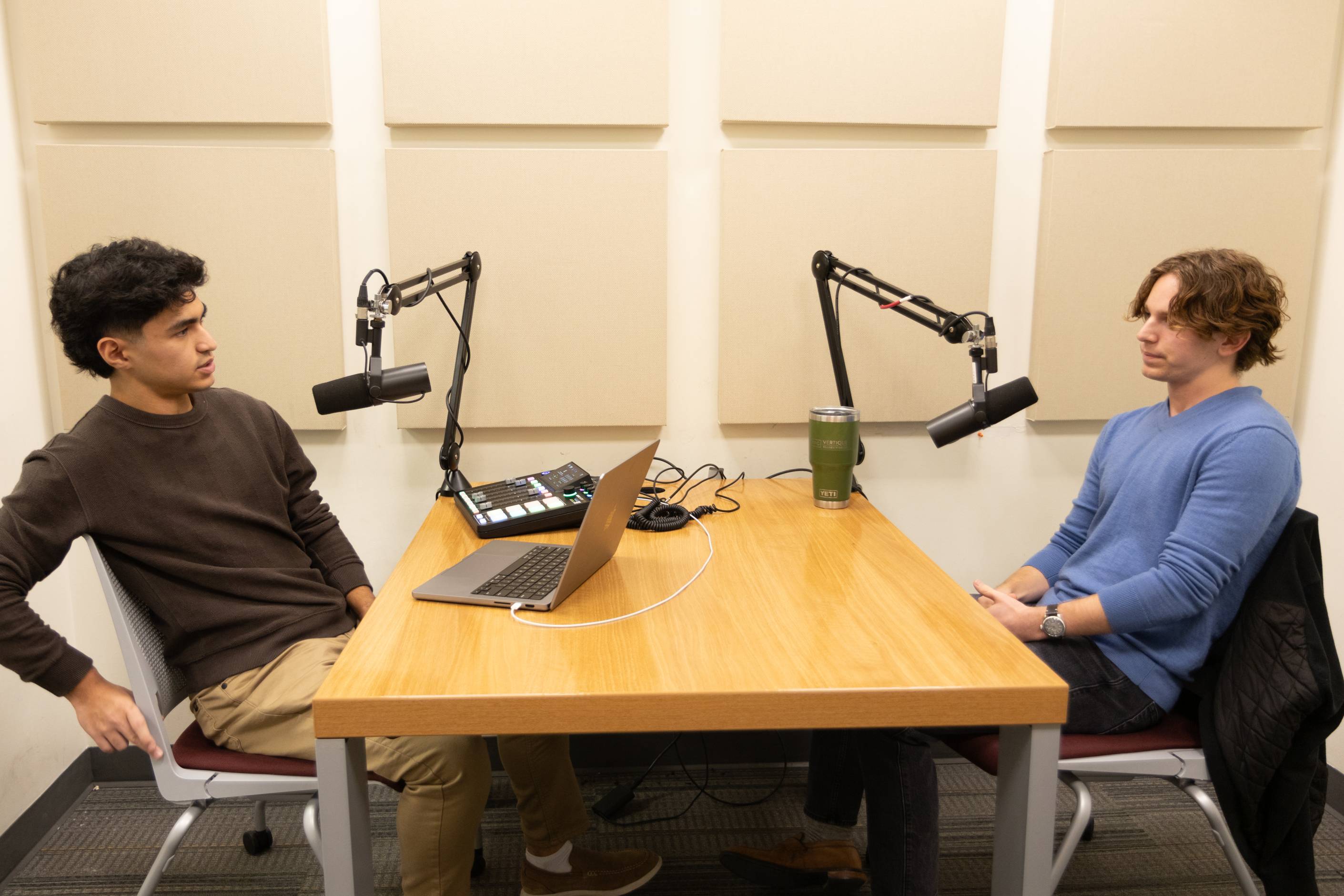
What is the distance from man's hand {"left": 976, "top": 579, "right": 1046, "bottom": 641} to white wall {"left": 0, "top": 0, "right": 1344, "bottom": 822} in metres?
0.75

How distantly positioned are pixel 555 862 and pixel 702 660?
3.01 ft

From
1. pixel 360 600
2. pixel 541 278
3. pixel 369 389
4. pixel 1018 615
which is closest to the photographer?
pixel 1018 615

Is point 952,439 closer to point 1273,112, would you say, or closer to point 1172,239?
point 1172,239

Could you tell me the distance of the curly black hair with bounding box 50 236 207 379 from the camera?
1497 mm

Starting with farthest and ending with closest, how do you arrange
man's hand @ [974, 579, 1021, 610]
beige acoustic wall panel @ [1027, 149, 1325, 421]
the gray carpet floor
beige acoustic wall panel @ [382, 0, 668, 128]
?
1. beige acoustic wall panel @ [1027, 149, 1325, 421]
2. beige acoustic wall panel @ [382, 0, 668, 128]
3. the gray carpet floor
4. man's hand @ [974, 579, 1021, 610]

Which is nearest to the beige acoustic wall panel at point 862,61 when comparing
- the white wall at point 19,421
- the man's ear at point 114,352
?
the man's ear at point 114,352

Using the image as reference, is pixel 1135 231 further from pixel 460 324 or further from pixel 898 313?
pixel 460 324

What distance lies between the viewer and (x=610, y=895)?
1838 mm

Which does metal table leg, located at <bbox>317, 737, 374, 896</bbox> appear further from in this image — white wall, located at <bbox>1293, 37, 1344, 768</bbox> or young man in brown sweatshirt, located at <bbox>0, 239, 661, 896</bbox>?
white wall, located at <bbox>1293, 37, 1344, 768</bbox>

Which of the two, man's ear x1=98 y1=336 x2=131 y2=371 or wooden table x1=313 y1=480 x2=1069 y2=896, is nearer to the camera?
wooden table x1=313 y1=480 x2=1069 y2=896

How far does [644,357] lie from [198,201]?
1.08 meters

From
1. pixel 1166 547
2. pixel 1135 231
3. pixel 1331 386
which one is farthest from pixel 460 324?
pixel 1331 386

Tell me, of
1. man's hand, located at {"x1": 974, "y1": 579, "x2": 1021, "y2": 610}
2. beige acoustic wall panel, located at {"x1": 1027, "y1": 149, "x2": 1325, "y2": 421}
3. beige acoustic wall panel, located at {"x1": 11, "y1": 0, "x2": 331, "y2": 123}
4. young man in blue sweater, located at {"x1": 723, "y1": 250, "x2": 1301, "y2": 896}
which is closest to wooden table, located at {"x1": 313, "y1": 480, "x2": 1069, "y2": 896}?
man's hand, located at {"x1": 974, "y1": 579, "x2": 1021, "y2": 610}

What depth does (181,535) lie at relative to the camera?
1.54m
